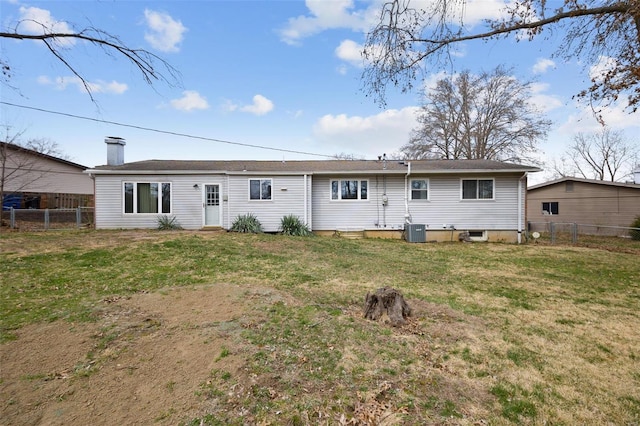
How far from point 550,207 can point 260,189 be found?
61.1ft

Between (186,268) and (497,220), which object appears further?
(497,220)

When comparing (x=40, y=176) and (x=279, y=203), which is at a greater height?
(x=40, y=176)

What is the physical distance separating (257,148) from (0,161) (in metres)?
13.0

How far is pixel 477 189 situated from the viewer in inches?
514

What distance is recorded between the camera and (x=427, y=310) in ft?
15.3

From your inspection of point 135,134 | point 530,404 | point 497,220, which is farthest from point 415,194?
point 135,134

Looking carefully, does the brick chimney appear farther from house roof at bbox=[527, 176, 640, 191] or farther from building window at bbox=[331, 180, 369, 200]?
house roof at bbox=[527, 176, 640, 191]

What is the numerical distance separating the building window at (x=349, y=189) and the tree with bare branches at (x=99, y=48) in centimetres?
858

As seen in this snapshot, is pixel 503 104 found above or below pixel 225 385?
above

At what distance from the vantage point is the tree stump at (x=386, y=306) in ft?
13.7

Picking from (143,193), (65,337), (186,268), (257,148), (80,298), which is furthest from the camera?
(257,148)

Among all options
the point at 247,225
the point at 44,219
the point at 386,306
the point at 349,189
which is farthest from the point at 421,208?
the point at 44,219

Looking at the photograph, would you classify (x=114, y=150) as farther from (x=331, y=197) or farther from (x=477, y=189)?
(x=477, y=189)

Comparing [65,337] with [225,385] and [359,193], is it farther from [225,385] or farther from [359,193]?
[359,193]
